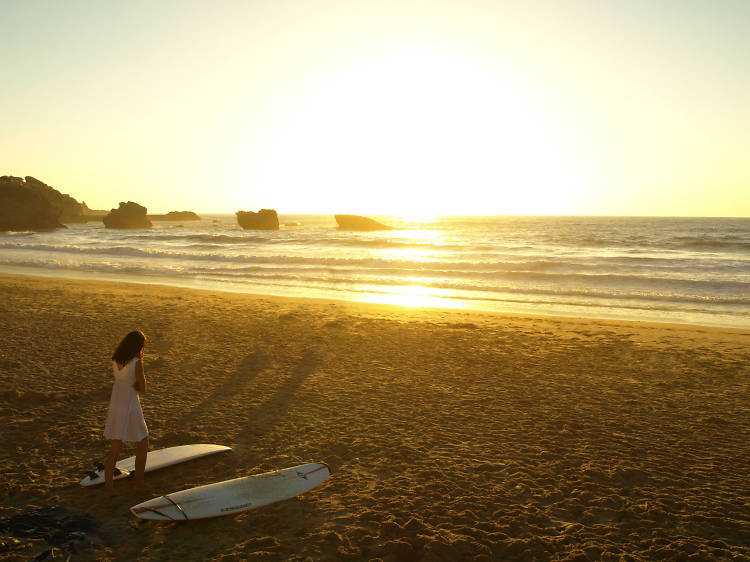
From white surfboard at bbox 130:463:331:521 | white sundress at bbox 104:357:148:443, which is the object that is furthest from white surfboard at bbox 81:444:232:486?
white surfboard at bbox 130:463:331:521

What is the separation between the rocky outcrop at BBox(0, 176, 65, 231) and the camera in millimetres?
65375

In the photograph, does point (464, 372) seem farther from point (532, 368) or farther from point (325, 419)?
point (325, 419)

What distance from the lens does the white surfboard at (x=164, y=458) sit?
15.5ft

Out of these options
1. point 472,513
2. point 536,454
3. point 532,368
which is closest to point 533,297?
point 532,368

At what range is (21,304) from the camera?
14.2 metres

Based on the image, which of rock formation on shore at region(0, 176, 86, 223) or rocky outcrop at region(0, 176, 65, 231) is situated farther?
rock formation on shore at region(0, 176, 86, 223)

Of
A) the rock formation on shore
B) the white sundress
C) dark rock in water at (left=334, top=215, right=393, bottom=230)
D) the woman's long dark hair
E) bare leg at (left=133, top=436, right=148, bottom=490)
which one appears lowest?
bare leg at (left=133, top=436, right=148, bottom=490)

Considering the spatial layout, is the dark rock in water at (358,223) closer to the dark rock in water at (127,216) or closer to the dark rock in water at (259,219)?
the dark rock in water at (259,219)

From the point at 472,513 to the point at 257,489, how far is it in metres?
1.96

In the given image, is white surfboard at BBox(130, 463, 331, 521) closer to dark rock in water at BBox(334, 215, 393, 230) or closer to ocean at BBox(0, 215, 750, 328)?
ocean at BBox(0, 215, 750, 328)

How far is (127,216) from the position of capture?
77.8 m

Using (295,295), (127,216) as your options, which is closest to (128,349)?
(295,295)

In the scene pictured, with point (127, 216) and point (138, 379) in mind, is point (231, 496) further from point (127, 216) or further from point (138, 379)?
point (127, 216)

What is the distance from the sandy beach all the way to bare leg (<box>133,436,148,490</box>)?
0.58ft
